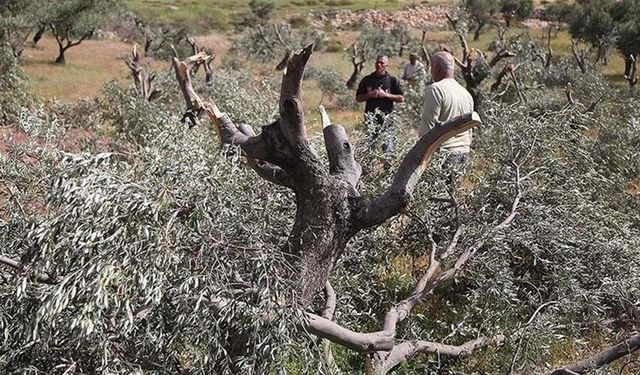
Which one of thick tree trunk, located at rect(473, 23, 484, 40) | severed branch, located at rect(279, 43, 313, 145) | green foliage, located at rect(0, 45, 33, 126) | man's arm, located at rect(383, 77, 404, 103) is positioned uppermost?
severed branch, located at rect(279, 43, 313, 145)

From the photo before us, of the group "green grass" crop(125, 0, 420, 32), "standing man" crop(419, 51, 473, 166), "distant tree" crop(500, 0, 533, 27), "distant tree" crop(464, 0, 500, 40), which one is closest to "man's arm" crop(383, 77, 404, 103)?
"standing man" crop(419, 51, 473, 166)

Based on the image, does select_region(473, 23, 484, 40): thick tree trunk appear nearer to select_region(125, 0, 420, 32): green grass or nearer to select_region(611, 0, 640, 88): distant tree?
select_region(611, 0, 640, 88): distant tree

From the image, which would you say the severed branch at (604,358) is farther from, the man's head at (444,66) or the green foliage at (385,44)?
the green foliage at (385,44)

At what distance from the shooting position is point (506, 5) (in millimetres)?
44781

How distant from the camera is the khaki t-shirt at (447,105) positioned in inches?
249

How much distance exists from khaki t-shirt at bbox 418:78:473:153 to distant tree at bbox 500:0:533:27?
130ft

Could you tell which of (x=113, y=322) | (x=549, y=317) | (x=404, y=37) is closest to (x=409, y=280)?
(x=549, y=317)

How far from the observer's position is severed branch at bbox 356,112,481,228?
147 inches

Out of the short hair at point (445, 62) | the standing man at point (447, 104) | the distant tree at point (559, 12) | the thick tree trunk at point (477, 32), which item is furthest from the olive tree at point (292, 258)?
the distant tree at point (559, 12)

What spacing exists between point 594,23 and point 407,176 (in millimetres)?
30270

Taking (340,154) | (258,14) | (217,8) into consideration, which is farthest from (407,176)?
(217,8)

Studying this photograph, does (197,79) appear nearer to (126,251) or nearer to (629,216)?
(629,216)

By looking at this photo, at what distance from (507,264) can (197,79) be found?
1459 centimetres

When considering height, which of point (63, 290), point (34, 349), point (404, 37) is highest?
point (63, 290)
